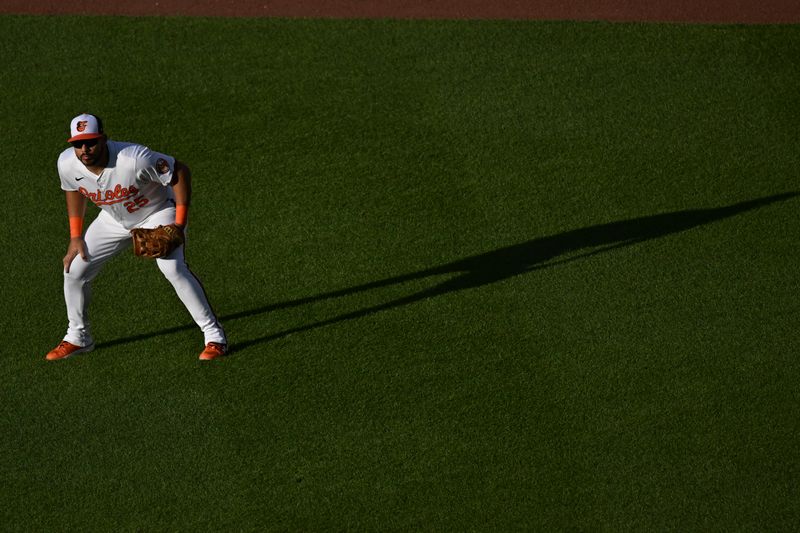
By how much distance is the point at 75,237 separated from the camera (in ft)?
20.1

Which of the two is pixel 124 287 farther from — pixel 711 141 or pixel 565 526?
pixel 711 141

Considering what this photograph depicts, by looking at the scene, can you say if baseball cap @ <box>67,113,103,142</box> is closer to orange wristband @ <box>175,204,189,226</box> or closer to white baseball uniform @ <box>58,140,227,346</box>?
white baseball uniform @ <box>58,140,227,346</box>

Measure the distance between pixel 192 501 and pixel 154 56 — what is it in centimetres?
482

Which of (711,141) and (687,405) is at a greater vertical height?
(711,141)

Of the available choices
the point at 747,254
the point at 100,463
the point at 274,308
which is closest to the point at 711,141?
the point at 747,254

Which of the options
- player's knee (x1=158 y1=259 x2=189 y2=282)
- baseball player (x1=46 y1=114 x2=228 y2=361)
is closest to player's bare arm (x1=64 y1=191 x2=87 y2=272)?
baseball player (x1=46 y1=114 x2=228 y2=361)

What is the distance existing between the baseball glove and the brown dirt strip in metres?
4.22

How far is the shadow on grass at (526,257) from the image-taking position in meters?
6.79

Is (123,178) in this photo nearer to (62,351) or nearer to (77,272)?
(77,272)

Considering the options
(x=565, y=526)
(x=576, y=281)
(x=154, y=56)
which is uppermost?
(x=154, y=56)

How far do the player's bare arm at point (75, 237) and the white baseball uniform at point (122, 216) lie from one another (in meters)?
0.04

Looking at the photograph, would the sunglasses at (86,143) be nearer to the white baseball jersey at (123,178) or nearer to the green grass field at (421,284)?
the white baseball jersey at (123,178)

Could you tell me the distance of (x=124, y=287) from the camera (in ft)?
22.9

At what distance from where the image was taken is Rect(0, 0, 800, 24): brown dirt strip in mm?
9547
